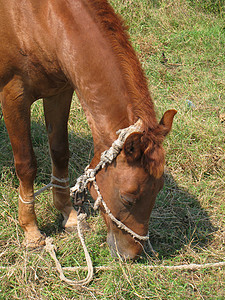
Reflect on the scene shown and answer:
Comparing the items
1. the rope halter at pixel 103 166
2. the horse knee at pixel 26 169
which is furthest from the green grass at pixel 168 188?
the horse knee at pixel 26 169

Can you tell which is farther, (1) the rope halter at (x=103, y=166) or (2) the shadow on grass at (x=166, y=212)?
(2) the shadow on grass at (x=166, y=212)

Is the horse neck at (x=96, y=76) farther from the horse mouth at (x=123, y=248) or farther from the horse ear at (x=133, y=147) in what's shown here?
the horse mouth at (x=123, y=248)

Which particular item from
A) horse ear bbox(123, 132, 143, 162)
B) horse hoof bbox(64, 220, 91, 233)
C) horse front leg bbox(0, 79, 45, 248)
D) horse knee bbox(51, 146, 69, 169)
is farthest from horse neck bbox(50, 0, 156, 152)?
horse hoof bbox(64, 220, 91, 233)

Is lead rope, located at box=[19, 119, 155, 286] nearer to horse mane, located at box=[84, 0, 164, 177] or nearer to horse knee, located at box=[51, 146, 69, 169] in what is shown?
horse mane, located at box=[84, 0, 164, 177]

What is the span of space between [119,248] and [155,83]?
10.4 ft

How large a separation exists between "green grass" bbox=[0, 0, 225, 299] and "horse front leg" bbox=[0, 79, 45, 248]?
0.14m

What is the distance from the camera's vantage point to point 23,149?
9.48ft

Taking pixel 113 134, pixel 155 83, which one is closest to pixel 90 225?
pixel 113 134

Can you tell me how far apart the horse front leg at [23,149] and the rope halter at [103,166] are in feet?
1.87

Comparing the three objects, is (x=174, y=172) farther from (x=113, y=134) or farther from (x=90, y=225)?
(x=113, y=134)

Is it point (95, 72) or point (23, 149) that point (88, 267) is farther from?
point (95, 72)

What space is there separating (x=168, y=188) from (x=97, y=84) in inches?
70.6

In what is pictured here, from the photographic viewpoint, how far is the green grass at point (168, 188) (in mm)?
2686

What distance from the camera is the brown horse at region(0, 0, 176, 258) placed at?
2232mm
